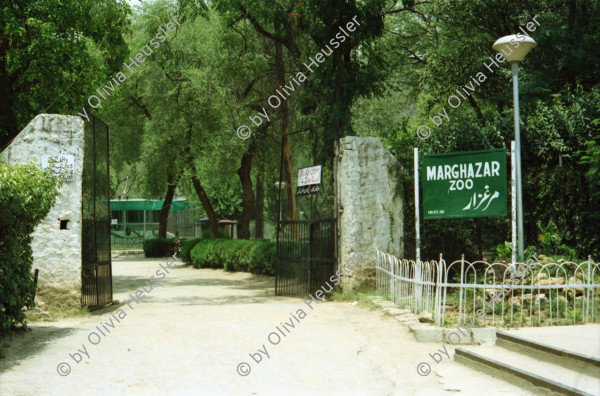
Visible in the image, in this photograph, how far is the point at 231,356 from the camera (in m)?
7.00

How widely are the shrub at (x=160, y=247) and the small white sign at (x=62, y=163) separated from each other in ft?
69.0

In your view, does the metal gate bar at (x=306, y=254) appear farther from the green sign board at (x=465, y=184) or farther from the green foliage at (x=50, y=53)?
the green foliage at (x=50, y=53)

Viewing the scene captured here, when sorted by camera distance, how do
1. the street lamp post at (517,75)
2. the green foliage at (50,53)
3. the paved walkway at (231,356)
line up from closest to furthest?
the paved walkway at (231,356), the street lamp post at (517,75), the green foliage at (50,53)

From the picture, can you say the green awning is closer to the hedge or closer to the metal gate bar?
the hedge

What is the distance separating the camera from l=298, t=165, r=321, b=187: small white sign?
12.1m

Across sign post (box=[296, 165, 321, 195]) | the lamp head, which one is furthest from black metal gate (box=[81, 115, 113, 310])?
the lamp head

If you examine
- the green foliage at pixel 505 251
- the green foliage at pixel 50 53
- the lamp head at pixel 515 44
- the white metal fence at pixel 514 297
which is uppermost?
the green foliage at pixel 50 53

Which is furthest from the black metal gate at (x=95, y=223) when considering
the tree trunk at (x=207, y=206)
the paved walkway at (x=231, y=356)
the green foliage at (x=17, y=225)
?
the tree trunk at (x=207, y=206)

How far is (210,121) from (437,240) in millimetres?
11790

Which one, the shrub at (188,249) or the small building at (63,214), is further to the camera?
the shrub at (188,249)

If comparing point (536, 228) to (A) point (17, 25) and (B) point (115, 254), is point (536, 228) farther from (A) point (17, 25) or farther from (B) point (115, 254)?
(B) point (115, 254)

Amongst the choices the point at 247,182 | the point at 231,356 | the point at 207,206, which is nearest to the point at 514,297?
the point at 231,356

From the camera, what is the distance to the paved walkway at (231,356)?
578cm

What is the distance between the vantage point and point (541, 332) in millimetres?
7207
